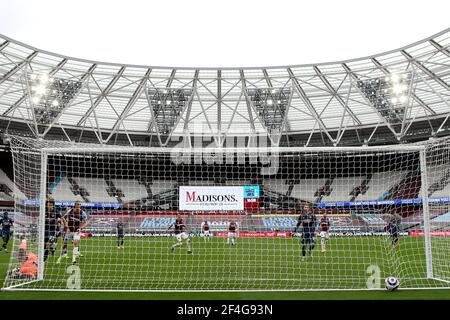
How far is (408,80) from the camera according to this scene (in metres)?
30.2

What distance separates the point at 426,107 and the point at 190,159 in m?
23.4

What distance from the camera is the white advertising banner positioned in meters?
14.4

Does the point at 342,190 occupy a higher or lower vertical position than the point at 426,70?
lower

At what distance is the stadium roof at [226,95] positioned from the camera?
2906 centimetres

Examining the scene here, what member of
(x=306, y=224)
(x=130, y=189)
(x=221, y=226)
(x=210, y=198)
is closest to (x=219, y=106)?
(x=130, y=189)

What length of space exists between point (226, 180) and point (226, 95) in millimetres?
19042

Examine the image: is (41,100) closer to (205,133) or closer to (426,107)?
(205,133)

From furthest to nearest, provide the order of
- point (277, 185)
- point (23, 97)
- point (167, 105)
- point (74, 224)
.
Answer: point (167, 105), point (23, 97), point (277, 185), point (74, 224)

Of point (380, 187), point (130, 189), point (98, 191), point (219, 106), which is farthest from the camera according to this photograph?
point (219, 106)

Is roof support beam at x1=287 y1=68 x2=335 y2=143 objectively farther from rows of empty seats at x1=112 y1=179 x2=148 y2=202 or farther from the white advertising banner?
the white advertising banner

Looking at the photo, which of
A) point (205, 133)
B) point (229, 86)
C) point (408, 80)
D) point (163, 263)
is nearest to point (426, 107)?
point (408, 80)

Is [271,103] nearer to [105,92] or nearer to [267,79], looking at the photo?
[267,79]

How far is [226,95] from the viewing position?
34594mm

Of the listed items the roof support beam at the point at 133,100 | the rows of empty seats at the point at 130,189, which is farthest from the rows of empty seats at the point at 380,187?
the roof support beam at the point at 133,100
